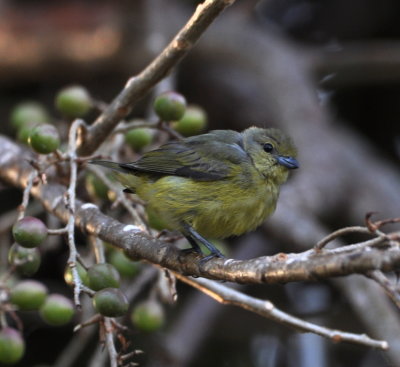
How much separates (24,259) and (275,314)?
0.82m

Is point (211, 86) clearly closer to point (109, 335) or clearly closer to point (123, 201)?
point (123, 201)

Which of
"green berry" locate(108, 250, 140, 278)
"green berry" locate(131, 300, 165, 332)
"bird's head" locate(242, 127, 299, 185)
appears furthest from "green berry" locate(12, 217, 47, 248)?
"bird's head" locate(242, 127, 299, 185)

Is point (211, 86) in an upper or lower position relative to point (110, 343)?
lower

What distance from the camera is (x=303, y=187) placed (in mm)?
4430

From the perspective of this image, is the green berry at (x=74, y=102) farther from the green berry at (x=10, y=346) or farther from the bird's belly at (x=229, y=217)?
the green berry at (x=10, y=346)

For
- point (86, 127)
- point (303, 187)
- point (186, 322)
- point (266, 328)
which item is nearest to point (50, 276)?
point (186, 322)

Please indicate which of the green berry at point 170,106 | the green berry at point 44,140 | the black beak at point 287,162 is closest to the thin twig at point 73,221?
the green berry at point 44,140

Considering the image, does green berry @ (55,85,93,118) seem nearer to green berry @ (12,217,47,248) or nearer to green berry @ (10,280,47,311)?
green berry @ (10,280,47,311)

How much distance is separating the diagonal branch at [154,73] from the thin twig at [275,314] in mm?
704

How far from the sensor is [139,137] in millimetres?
3006


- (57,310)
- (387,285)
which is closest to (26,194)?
(57,310)

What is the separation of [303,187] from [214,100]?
126cm

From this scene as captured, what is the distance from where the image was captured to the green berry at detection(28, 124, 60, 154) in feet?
8.43

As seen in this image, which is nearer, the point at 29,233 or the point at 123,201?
the point at 29,233
